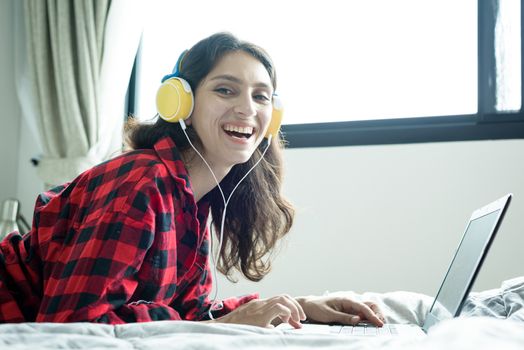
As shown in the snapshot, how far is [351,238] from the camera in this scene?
2.29m

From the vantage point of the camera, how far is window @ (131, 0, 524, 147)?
220cm

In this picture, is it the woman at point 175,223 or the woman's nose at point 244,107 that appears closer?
the woman at point 175,223

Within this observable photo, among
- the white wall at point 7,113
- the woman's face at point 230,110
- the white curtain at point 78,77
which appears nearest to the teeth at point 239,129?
the woman's face at point 230,110

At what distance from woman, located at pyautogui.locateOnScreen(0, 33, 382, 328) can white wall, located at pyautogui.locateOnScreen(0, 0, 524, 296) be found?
597 millimetres

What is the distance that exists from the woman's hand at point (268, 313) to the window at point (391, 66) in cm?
133

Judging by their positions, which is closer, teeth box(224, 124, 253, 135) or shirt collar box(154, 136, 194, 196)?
shirt collar box(154, 136, 194, 196)

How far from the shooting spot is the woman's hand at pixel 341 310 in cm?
121

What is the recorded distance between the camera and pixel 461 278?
3.06 ft

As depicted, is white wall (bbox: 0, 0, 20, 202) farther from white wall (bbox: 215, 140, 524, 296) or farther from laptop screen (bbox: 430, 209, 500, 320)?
laptop screen (bbox: 430, 209, 500, 320)

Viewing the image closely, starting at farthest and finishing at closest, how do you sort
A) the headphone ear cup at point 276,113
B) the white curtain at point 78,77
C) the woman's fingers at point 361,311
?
the white curtain at point 78,77 → the headphone ear cup at point 276,113 → the woman's fingers at point 361,311

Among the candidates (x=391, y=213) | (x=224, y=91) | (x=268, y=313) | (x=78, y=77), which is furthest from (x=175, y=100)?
(x=78, y=77)

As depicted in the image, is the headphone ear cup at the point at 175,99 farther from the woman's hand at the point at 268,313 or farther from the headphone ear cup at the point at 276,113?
the woman's hand at the point at 268,313

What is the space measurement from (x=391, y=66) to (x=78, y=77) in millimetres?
1336

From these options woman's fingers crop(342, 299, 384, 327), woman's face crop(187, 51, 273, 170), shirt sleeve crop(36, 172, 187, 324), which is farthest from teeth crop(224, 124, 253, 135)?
woman's fingers crop(342, 299, 384, 327)
